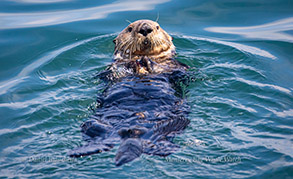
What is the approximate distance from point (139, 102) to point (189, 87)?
1.26 metres

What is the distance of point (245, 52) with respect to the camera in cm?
652

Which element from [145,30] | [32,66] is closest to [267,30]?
[145,30]

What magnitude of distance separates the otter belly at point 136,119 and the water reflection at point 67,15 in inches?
161

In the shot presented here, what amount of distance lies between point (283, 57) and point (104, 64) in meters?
3.21

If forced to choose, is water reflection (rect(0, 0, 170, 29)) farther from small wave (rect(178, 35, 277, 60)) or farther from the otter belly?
the otter belly

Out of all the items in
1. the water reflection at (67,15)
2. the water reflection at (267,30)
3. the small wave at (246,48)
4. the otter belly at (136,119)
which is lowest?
the otter belly at (136,119)

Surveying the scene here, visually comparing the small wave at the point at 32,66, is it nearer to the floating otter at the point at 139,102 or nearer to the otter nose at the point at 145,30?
the floating otter at the point at 139,102

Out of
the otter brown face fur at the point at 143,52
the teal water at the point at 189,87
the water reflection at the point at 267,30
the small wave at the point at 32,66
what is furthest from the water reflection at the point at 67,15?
the otter brown face fur at the point at 143,52

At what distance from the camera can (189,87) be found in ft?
17.3

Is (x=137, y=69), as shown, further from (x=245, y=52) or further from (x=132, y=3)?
(x=132, y=3)

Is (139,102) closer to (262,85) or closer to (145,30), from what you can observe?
(145,30)

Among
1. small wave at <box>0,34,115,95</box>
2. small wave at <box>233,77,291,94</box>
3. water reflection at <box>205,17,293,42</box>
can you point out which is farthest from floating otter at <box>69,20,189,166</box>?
water reflection at <box>205,17,293,42</box>

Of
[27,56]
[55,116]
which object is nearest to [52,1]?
[27,56]

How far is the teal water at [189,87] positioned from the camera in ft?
11.4
